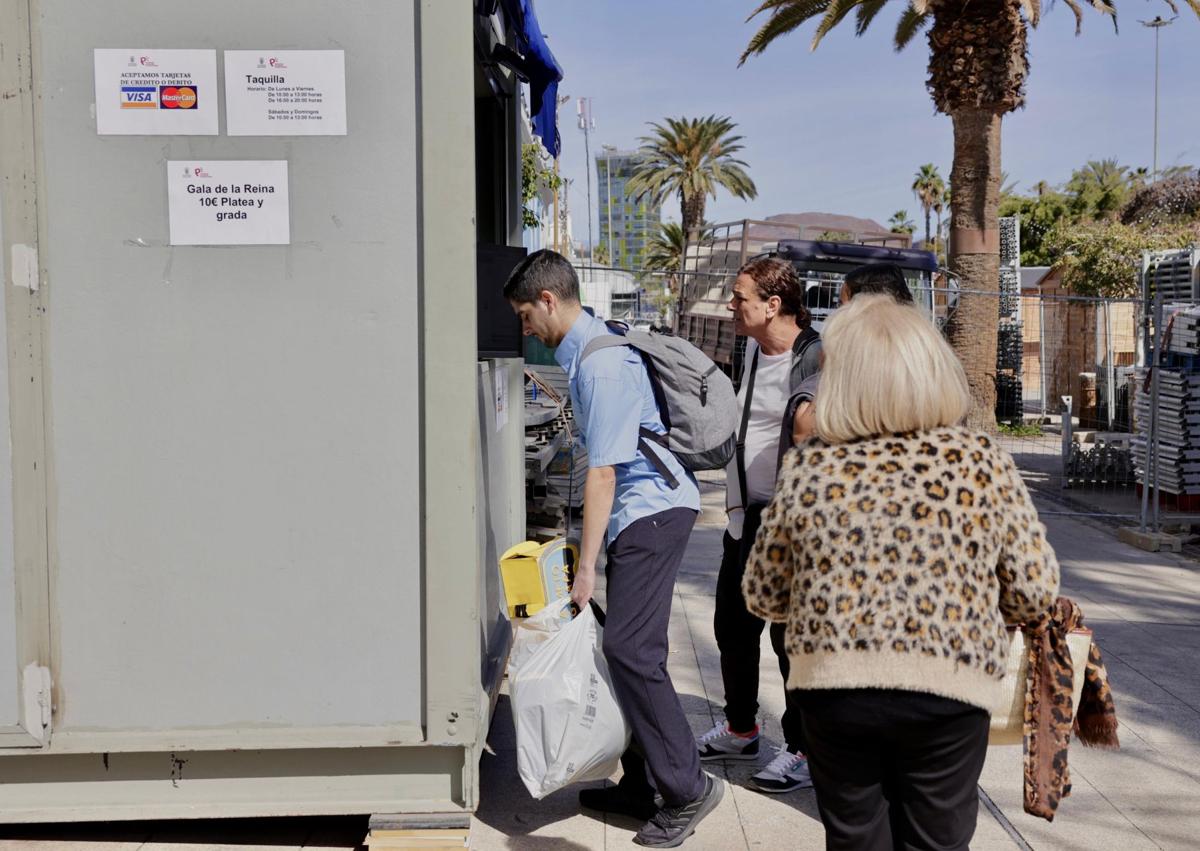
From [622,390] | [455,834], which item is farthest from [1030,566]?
[455,834]

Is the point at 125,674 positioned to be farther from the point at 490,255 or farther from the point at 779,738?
the point at 779,738

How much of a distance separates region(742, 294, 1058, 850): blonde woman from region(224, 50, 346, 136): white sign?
1.64 m

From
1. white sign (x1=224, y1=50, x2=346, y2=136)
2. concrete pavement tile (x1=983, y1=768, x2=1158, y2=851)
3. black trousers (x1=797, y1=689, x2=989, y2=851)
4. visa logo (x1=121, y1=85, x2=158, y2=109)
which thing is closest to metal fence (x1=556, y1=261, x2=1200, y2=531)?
concrete pavement tile (x1=983, y1=768, x2=1158, y2=851)

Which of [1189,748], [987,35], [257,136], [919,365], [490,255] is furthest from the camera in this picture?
[987,35]

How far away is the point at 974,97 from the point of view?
13.2 metres

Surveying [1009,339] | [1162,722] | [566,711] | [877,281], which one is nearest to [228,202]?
[566,711]

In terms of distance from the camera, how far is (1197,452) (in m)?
8.72

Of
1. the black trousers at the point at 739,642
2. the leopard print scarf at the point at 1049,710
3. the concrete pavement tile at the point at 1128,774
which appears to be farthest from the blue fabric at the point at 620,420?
the concrete pavement tile at the point at 1128,774

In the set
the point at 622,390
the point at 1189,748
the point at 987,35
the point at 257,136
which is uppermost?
the point at 987,35

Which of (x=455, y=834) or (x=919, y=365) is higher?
(x=919, y=365)

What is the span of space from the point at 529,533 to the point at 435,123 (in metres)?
5.39

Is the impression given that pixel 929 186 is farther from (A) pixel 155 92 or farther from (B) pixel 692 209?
(A) pixel 155 92

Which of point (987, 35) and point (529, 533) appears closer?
point (529, 533)

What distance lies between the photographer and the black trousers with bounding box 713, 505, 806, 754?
12.8 ft
